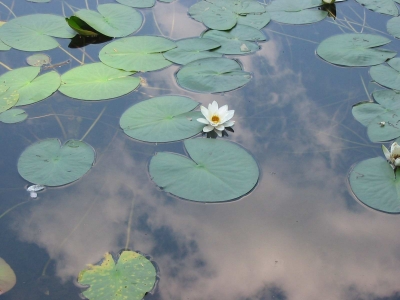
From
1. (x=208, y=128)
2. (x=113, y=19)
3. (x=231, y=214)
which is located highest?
(x=113, y=19)

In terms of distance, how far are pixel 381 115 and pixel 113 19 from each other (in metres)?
2.44

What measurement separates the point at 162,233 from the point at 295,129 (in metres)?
1.22

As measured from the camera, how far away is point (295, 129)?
3.10 meters

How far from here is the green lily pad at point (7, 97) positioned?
125 inches

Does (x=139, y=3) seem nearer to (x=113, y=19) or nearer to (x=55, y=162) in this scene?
(x=113, y=19)

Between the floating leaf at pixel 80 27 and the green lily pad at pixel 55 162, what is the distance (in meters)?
1.37

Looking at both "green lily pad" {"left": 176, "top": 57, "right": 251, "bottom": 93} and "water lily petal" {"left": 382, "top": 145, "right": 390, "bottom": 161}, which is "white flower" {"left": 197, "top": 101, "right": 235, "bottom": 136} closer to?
"green lily pad" {"left": 176, "top": 57, "right": 251, "bottom": 93}

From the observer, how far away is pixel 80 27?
3924mm

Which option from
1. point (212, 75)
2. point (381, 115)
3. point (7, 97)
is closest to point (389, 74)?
point (381, 115)

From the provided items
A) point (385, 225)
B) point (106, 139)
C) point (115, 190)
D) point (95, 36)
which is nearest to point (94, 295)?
point (115, 190)

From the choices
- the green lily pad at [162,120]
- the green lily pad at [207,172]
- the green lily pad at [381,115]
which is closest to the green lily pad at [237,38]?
the green lily pad at [162,120]

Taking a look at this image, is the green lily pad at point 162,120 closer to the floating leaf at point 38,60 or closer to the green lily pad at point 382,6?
the floating leaf at point 38,60

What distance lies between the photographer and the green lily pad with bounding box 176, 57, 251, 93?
337cm

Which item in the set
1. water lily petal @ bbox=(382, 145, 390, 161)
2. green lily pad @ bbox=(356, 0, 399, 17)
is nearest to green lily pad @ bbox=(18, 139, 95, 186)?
water lily petal @ bbox=(382, 145, 390, 161)
